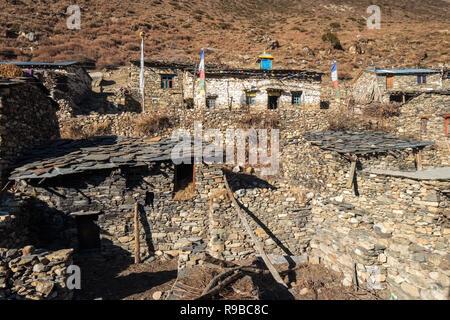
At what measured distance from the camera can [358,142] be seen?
9.49 meters

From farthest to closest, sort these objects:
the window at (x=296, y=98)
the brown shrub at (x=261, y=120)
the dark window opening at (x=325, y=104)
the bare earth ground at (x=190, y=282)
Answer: the dark window opening at (x=325, y=104) → the window at (x=296, y=98) → the brown shrub at (x=261, y=120) → the bare earth ground at (x=190, y=282)

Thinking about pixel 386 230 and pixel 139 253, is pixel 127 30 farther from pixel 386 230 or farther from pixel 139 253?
pixel 386 230

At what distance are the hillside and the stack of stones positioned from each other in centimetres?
3190

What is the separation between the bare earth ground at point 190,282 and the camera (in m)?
5.59

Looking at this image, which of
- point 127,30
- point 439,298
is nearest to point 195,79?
point 439,298

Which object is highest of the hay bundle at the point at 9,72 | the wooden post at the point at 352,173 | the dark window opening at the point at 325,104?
the dark window opening at the point at 325,104

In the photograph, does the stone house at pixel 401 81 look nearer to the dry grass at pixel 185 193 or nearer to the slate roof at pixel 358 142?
the slate roof at pixel 358 142

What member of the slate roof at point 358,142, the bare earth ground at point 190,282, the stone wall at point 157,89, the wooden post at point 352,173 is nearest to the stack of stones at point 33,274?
the bare earth ground at point 190,282

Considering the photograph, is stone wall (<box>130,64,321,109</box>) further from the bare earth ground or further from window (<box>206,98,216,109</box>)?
the bare earth ground

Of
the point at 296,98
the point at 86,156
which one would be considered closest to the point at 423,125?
the point at 296,98

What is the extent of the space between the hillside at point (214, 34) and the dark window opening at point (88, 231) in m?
29.8

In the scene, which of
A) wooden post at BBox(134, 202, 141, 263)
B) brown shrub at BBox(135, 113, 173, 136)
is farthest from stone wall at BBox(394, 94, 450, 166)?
brown shrub at BBox(135, 113, 173, 136)
